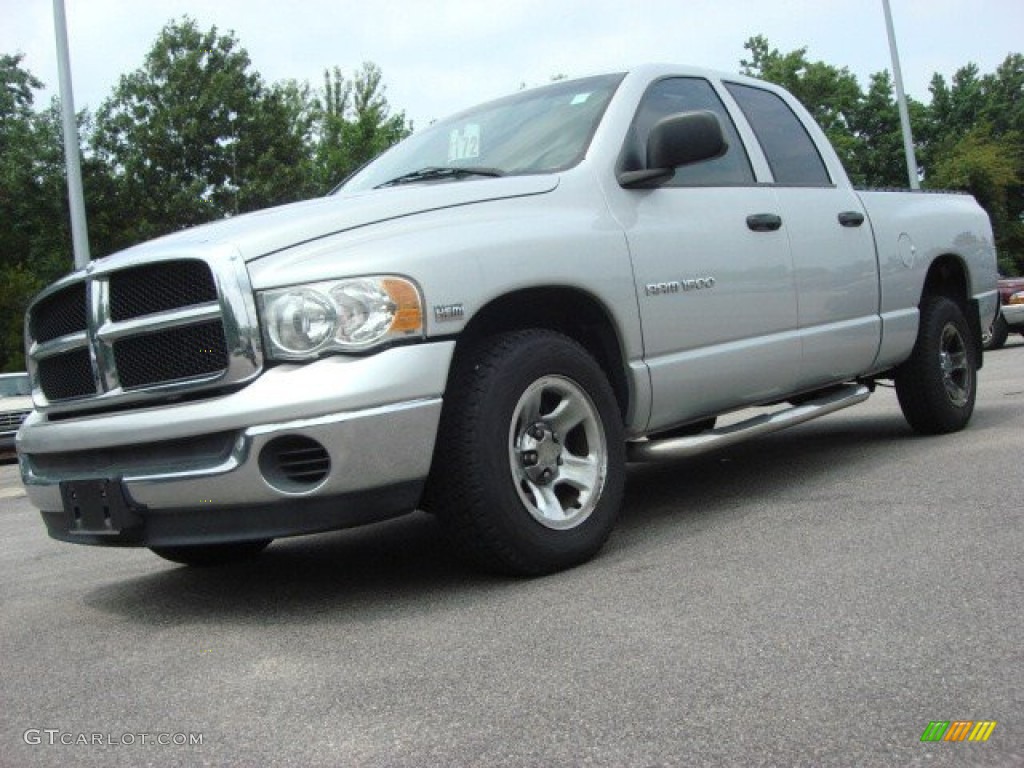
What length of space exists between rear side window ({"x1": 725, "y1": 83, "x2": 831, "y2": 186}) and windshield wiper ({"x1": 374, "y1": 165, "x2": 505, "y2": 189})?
155 cm

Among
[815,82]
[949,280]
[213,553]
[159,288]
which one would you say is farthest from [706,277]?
[815,82]

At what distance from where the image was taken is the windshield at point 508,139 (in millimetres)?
4562

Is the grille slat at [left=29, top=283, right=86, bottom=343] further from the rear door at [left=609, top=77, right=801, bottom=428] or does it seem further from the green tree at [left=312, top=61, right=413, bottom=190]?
the green tree at [left=312, top=61, right=413, bottom=190]

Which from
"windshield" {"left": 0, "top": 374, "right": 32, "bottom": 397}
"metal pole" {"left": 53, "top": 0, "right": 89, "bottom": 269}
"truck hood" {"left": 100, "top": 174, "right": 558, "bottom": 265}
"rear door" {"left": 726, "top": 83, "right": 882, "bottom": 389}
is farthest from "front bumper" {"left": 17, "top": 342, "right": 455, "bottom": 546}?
"windshield" {"left": 0, "top": 374, "right": 32, "bottom": 397}

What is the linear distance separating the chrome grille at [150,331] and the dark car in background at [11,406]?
14655mm

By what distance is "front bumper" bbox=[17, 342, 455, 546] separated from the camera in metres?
3.39

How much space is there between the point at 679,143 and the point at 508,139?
75 centimetres

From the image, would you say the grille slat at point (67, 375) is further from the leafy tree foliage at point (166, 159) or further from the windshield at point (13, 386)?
the leafy tree foliage at point (166, 159)

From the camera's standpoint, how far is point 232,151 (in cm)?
3259

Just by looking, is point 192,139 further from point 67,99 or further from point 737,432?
point 737,432

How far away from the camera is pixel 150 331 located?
3.65 m

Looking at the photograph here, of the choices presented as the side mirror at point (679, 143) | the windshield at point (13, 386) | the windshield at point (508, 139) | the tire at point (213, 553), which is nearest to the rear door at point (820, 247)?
the side mirror at point (679, 143)

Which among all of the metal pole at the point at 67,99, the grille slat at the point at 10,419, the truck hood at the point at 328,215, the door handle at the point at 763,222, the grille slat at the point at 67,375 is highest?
the metal pole at the point at 67,99

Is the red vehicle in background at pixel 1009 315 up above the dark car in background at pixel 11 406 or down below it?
below
